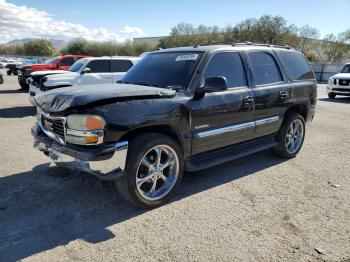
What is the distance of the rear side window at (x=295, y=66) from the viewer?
5875 millimetres

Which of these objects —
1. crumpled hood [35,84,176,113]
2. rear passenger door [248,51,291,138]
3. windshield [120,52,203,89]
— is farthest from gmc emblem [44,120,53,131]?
rear passenger door [248,51,291,138]

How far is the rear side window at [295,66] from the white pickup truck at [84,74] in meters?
6.28

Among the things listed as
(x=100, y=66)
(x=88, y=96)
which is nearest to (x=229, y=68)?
(x=88, y=96)

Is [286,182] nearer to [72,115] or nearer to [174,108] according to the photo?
[174,108]

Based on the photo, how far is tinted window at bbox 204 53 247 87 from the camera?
4562 mm

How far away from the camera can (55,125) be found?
12.5 ft

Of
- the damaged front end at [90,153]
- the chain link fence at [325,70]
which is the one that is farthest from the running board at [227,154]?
the chain link fence at [325,70]

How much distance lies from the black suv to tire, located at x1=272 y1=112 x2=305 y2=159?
2 cm

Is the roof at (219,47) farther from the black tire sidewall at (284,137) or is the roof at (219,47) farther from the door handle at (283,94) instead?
the black tire sidewall at (284,137)

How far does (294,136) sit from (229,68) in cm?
222

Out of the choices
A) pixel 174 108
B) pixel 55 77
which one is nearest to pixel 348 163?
pixel 174 108

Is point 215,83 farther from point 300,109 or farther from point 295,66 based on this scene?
point 300,109

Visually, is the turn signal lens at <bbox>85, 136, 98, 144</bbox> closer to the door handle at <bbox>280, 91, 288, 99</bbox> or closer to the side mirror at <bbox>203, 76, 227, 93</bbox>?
the side mirror at <bbox>203, 76, 227, 93</bbox>

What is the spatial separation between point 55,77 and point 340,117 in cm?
902
